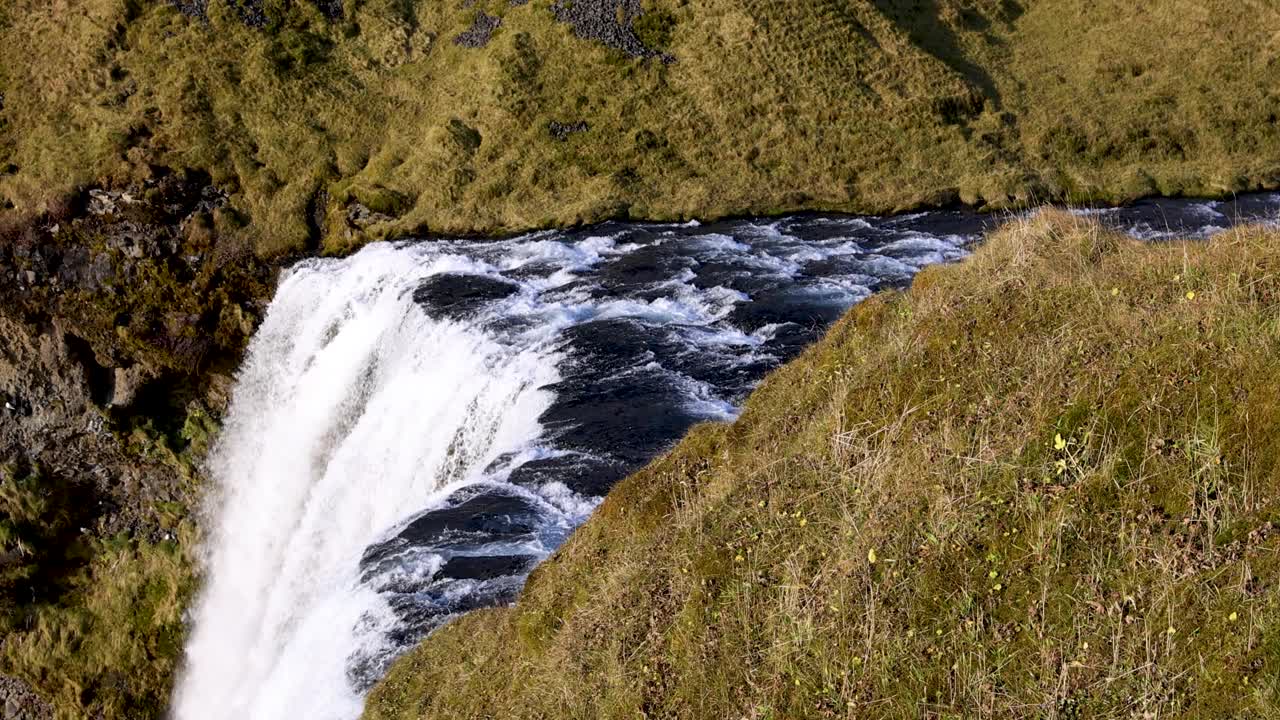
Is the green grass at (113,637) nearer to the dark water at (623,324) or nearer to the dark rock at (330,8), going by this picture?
the dark water at (623,324)

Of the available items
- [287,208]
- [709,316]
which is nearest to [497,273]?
[709,316]

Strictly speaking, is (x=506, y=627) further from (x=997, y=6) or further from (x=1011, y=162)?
(x=997, y=6)

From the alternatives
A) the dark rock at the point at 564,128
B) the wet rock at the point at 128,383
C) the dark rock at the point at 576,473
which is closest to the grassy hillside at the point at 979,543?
the dark rock at the point at 576,473

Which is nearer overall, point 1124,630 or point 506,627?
point 1124,630

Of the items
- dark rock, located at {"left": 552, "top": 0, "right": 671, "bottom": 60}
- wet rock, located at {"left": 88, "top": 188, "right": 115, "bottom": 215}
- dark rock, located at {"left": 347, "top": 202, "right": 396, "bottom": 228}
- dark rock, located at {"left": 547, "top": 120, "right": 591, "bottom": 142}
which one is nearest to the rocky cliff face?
wet rock, located at {"left": 88, "top": 188, "right": 115, "bottom": 215}

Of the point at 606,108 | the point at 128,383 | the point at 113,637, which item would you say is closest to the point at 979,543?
the point at 113,637

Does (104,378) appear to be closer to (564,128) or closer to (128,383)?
(128,383)
